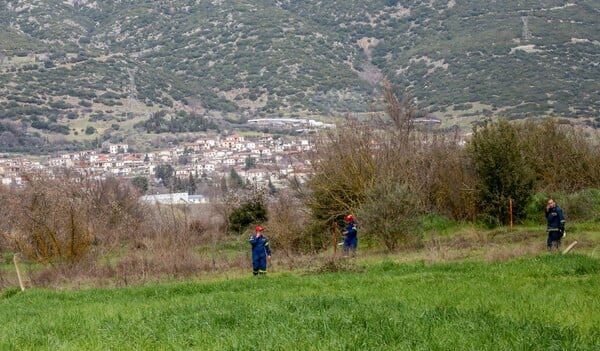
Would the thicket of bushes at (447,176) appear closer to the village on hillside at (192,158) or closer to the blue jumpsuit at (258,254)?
the blue jumpsuit at (258,254)

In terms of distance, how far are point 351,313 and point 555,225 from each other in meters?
13.0

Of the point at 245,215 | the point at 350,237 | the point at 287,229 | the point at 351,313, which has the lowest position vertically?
the point at 245,215

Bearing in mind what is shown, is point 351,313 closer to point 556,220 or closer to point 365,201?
point 556,220

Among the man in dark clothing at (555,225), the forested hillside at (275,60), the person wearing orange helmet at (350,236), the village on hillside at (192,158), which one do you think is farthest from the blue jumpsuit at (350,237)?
the forested hillside at (275,60)

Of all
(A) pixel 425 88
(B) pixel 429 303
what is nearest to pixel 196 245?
(B) pixel 429 303

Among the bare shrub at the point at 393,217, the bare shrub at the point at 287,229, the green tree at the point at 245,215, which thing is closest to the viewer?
the bare shrub at the point at 393,217

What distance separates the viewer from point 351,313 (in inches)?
423

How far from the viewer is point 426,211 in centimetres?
3528

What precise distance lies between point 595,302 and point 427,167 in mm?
26499

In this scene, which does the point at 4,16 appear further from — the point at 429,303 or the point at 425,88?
the point at 429,303

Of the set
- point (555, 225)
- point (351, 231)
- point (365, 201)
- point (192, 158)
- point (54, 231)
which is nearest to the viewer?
point (555, 225)

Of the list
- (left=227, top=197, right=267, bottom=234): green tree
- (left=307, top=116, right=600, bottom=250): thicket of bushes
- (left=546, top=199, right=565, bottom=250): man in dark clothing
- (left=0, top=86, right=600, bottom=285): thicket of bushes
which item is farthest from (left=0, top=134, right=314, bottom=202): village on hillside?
(left=546, top=199, right=565, bottom=250): man in dark clothing

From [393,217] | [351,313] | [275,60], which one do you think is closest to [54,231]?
[393,217]

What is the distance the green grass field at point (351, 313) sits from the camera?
28.9ft
